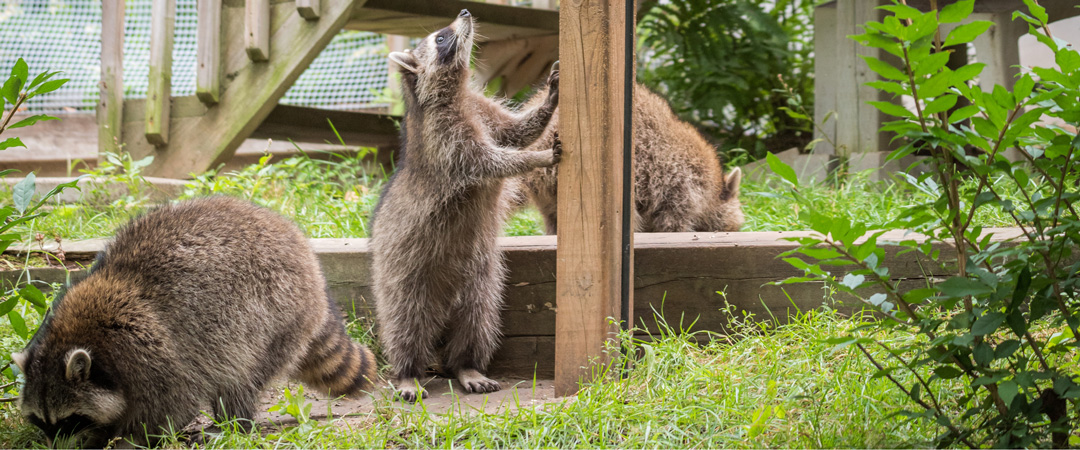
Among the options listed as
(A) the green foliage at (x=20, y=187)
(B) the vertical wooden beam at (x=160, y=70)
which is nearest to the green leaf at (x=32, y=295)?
Result: (A) the green foliage at (x=20, y=187)

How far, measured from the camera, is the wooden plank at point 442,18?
604cm

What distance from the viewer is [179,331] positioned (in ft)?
9.33

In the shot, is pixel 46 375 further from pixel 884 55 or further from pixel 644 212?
pixel 884 55

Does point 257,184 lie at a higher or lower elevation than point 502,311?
higher

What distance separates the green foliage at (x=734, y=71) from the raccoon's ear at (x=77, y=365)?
221 inches

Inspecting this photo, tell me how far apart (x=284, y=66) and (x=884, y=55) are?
432 centimetres

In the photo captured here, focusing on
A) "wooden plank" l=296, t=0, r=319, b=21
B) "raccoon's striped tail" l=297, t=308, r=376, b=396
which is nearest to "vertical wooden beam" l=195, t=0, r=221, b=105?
"wooden plank" l=296, t=0, r=319, b=21

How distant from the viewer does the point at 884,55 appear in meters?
5.96

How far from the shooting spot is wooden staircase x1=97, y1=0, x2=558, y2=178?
547cm

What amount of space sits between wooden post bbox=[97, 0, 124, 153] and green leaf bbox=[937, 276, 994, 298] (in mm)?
5545

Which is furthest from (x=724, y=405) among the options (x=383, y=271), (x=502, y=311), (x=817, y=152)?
(x=817, y=152)

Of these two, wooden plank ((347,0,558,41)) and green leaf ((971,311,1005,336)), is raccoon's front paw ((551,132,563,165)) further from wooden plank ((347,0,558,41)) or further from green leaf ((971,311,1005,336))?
wooden plank ((347,0,558,41))

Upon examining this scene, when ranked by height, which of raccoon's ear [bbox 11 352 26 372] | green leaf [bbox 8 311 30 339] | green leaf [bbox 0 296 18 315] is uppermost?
green leaf [bbox 0 296 18 315]

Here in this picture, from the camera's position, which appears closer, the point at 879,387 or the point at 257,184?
the point at 879,387
